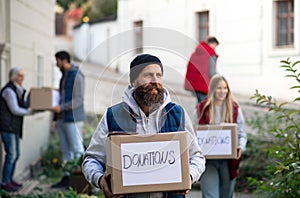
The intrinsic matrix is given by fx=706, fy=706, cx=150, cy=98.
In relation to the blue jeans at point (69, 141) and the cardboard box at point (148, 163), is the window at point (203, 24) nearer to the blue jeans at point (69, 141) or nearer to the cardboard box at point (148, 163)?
the blue jeans at point (69, 141)

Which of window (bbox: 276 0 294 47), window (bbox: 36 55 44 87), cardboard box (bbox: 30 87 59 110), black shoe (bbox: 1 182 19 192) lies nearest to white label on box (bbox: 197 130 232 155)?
cardboard box (bbox: 30 87 59 110)

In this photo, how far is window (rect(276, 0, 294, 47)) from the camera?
21.1 m

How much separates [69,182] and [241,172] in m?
2.30

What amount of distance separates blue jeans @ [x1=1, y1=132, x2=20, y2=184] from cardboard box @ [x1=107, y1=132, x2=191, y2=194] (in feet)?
18.2

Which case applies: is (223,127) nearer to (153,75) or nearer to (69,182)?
(153,75)

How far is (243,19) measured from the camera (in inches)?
838

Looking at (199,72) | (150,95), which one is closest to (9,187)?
(199,72)

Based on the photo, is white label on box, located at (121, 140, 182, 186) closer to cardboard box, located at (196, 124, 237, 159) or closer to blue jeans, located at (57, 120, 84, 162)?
cardboard box, located at (196, 124, 237, 159)

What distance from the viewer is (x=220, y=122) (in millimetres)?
6875

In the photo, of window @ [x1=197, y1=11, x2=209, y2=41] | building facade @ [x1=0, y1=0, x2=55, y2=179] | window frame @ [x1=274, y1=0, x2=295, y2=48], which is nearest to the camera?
building facade @ [x1=0, y1=0, x2=55, y2=179]

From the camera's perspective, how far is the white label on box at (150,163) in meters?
4.03

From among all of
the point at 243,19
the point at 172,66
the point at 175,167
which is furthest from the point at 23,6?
the point at 243,19

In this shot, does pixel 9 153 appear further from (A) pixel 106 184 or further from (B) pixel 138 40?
(A) pixel 106 184

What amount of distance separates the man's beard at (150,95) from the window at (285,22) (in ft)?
57.2
